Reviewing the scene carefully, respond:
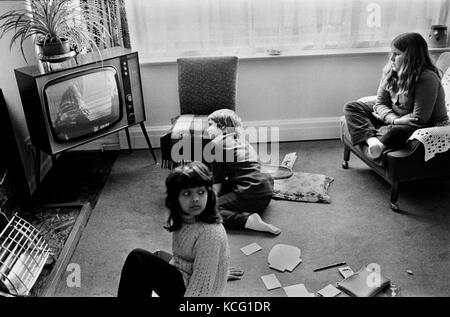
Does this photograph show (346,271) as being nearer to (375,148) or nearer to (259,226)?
(259,226)

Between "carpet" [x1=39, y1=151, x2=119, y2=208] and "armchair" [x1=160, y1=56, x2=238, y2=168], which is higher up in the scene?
"armchair" [x1=160, y1=56, x2=238, y2=168]

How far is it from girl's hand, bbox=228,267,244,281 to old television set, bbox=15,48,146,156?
1296mm

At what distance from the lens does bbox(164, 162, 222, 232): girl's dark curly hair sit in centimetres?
170

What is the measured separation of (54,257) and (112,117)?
3.44 feet

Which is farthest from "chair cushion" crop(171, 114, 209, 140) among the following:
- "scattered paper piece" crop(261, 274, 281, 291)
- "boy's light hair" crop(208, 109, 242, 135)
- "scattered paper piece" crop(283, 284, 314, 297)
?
"scattered paper piece" crop(283, 284, 314, 297)

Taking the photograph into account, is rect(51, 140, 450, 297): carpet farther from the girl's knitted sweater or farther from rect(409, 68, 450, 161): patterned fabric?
the girl's knitted sweater

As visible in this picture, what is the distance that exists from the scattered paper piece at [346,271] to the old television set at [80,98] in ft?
5.61

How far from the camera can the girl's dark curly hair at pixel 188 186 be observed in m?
1.70

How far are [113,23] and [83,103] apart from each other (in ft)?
2.66

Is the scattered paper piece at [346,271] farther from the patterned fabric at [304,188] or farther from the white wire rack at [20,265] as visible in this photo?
the white wire rack at [20,265]

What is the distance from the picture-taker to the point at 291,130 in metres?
3.72

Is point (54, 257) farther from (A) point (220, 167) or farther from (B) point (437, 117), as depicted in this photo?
(B) point (437, 117)
